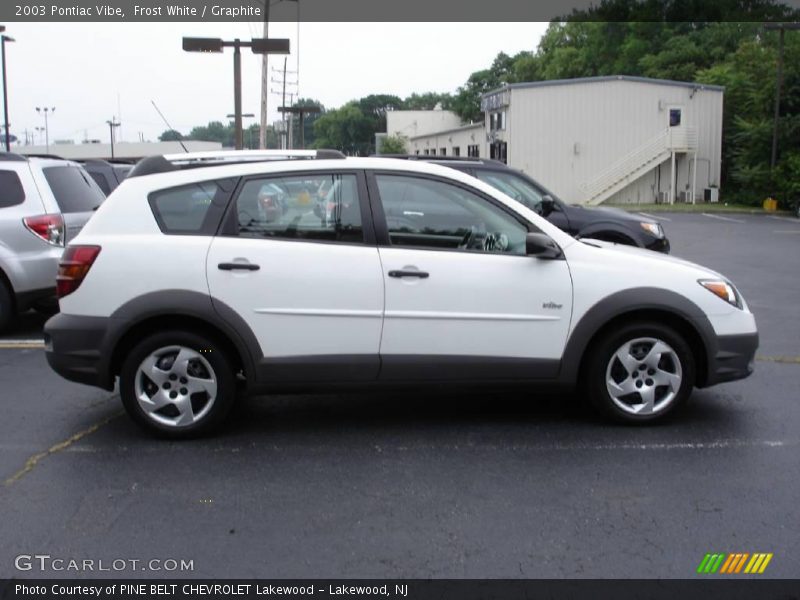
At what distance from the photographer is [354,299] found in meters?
5.08

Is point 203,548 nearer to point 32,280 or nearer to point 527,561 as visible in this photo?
point 527,561

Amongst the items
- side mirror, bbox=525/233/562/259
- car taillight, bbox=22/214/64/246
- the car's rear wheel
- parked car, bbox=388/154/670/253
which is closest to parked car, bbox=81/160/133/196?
car taillight, bbox=22/214/64/246

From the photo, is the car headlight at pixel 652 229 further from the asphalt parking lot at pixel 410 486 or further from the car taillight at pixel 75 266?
the car taillight at pixel 75 266

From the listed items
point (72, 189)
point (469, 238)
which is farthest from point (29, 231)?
point (469, 238)

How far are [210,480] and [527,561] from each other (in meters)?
1.89

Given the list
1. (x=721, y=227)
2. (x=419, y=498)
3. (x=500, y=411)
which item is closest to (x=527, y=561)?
(x=419, y=498)

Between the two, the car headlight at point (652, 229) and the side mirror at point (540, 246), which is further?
the car headlight at point (652, 229)

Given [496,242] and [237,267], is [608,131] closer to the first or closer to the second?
[496,242]

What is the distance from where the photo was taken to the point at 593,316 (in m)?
5.18

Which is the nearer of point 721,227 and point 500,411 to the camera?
point 500,411

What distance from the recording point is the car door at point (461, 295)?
5105 millimetres

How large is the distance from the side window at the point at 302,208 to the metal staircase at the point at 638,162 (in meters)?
32.8

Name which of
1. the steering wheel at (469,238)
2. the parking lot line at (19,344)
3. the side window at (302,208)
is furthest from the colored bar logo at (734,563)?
the parking lot line at (19,344)

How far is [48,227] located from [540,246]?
571 cm
